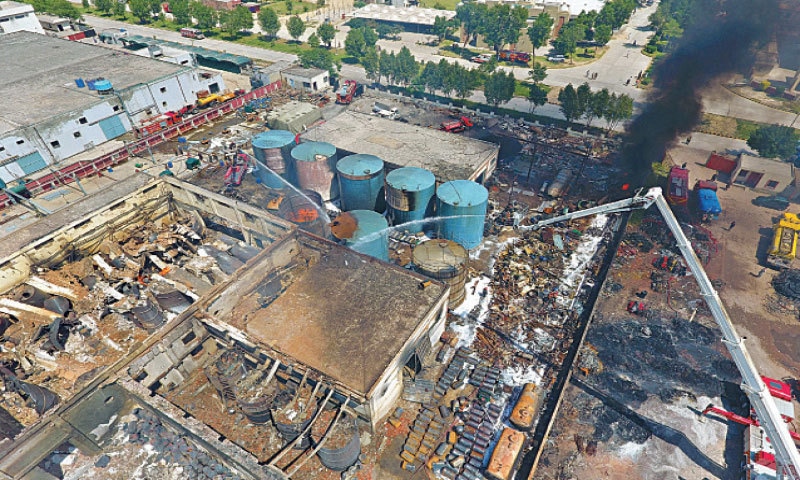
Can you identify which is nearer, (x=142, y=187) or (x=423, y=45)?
(x=142, y=187)

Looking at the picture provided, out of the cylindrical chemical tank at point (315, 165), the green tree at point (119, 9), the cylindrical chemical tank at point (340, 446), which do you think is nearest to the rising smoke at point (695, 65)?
the cylindrical chemical tank at point (315, 165)

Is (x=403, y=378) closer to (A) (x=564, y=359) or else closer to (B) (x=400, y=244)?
(A) (x=564, y=359)

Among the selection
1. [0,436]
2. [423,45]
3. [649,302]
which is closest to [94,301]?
[0,436]

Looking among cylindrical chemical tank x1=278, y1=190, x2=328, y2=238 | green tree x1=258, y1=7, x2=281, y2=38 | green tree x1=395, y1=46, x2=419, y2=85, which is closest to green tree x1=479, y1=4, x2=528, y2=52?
green tree x1=395, y1=46, x2=419, y2=85

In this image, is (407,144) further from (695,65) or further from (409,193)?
(695,65)

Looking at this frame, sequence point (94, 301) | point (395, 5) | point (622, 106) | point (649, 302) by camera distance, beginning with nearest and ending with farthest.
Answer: point (94, 301) < point (649, 302) < point (622, 106) < point (395, 5)

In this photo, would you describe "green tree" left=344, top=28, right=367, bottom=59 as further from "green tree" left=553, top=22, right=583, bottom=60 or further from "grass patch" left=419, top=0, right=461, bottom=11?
"grass patch" left=419, top=0, right=461, bottom=11

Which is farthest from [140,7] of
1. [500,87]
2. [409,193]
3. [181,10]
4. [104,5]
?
[409,193]

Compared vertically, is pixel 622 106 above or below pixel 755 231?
above
